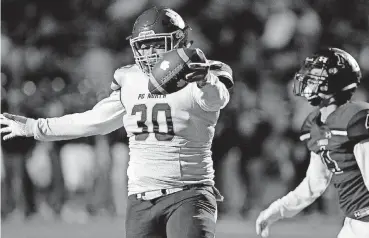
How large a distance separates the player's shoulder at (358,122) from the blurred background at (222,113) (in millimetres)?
3677

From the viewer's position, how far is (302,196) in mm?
3820

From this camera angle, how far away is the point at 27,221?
23.5ft

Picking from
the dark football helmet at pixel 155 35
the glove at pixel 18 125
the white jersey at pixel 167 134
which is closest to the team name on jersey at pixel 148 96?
the white jersey at pixel 167 134

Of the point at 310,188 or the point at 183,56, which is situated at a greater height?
the point at 183,56

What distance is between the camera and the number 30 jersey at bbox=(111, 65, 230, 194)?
326 cm

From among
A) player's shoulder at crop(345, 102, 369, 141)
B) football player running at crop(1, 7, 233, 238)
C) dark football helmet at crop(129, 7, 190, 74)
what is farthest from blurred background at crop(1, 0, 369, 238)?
dark football helmet at crop(129, 7, 190, 74)

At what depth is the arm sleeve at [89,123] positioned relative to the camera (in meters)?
3.55

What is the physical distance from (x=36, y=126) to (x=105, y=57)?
3949mm

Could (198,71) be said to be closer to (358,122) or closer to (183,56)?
(183,56)

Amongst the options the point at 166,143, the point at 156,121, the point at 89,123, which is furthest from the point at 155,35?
the point at 89,123

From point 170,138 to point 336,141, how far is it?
0.82 meters

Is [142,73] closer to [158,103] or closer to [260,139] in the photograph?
[158,103]

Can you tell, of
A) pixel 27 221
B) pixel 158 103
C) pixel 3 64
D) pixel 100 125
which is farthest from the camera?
pixel 3 64

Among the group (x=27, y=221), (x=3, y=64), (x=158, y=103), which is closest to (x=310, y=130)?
(x=158, y=103)
